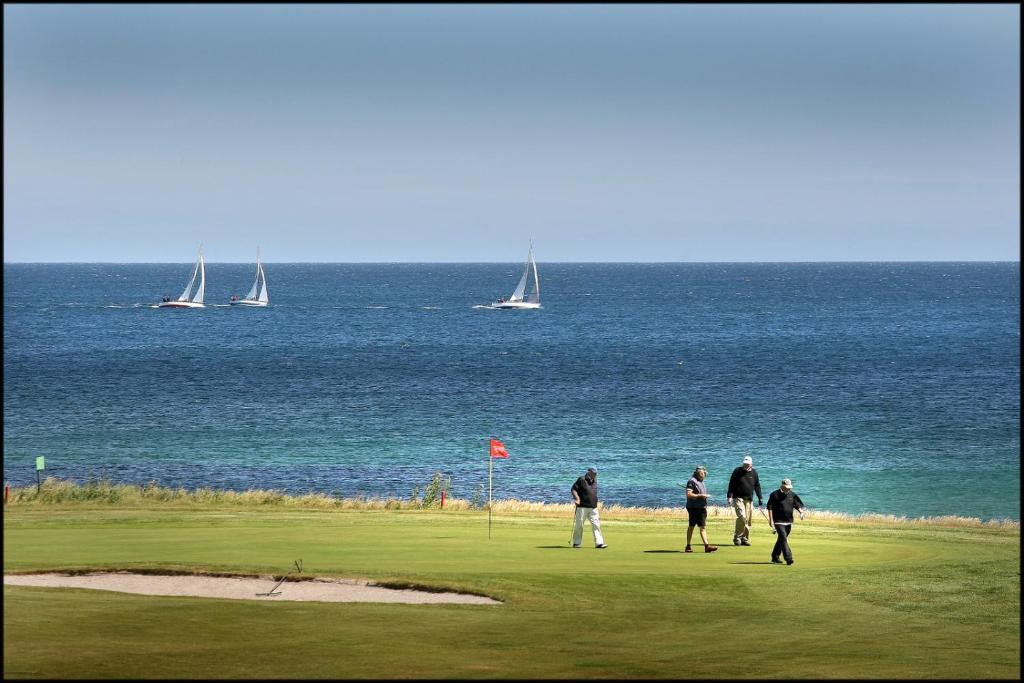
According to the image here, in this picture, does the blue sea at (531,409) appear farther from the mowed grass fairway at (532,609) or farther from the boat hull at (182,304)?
the boat hull at (182,304)

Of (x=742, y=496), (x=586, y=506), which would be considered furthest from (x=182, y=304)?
(x=586, y=506)

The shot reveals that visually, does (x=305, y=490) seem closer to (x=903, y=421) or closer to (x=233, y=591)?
(x=233, y=591)

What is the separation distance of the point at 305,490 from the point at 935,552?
104ft

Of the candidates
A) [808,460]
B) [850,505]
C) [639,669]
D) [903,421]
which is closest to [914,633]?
[639,669]

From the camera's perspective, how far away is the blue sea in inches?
2213

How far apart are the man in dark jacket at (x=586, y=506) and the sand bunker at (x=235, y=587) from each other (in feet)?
14.5

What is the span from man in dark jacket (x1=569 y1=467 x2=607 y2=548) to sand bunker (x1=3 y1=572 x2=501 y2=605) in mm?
4429

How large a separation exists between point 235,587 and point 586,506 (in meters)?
6.78

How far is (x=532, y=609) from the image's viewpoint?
19219mm

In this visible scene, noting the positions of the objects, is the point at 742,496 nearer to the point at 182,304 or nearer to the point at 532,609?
the point at 532,609

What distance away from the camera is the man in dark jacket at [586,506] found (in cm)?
2398

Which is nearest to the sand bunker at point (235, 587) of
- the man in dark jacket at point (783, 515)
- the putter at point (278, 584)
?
the putter at point (278, 584)

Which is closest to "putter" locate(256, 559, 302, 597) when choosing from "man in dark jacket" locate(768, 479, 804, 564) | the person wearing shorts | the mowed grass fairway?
the mowed grass fairway

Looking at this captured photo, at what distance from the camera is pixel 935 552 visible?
24453 millimetres
